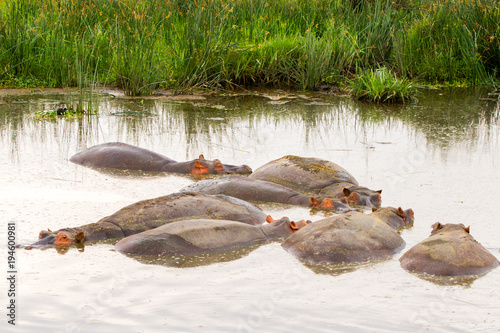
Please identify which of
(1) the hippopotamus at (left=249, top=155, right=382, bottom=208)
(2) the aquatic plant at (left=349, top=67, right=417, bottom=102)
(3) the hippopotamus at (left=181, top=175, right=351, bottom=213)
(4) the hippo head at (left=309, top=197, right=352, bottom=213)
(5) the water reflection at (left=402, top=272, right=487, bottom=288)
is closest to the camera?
(5) the water reflection at (left=402, top=272, right=487, bottom=288)

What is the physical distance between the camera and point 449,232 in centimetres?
425

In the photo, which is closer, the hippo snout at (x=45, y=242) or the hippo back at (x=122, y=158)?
the hippo snout at (x=45, y=242)

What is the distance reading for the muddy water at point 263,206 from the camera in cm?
339

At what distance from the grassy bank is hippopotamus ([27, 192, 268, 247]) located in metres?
5.26

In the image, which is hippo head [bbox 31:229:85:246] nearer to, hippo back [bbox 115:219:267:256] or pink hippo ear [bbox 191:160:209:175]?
hippo back [bbox 115:219:267:256]

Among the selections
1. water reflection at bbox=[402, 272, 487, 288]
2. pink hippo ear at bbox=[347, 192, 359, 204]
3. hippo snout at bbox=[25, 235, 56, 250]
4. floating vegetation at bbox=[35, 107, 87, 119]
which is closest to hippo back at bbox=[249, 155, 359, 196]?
pink hippo ear at bbox=[347, 192, 359, 204]

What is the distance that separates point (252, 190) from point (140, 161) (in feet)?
4.72

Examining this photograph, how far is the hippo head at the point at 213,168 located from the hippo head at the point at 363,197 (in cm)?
124

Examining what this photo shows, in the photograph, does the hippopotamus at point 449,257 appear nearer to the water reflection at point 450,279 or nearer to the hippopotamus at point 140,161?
the water reflection at point 450,279

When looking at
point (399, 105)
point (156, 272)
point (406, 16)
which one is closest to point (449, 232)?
point (156, 272)

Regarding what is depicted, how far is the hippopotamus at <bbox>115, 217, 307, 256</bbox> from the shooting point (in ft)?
13.7

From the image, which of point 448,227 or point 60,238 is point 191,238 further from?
point 448,227

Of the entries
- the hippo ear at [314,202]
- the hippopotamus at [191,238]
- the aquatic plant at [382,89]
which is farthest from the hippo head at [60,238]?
the aquatic plant at [382,89]

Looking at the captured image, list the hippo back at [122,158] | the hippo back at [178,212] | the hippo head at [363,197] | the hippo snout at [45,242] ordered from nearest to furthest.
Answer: the hippo snout at [45,242] < the hippo back at [178,212] < the hippo head at [363,197] < the hippo back at [122,158]
